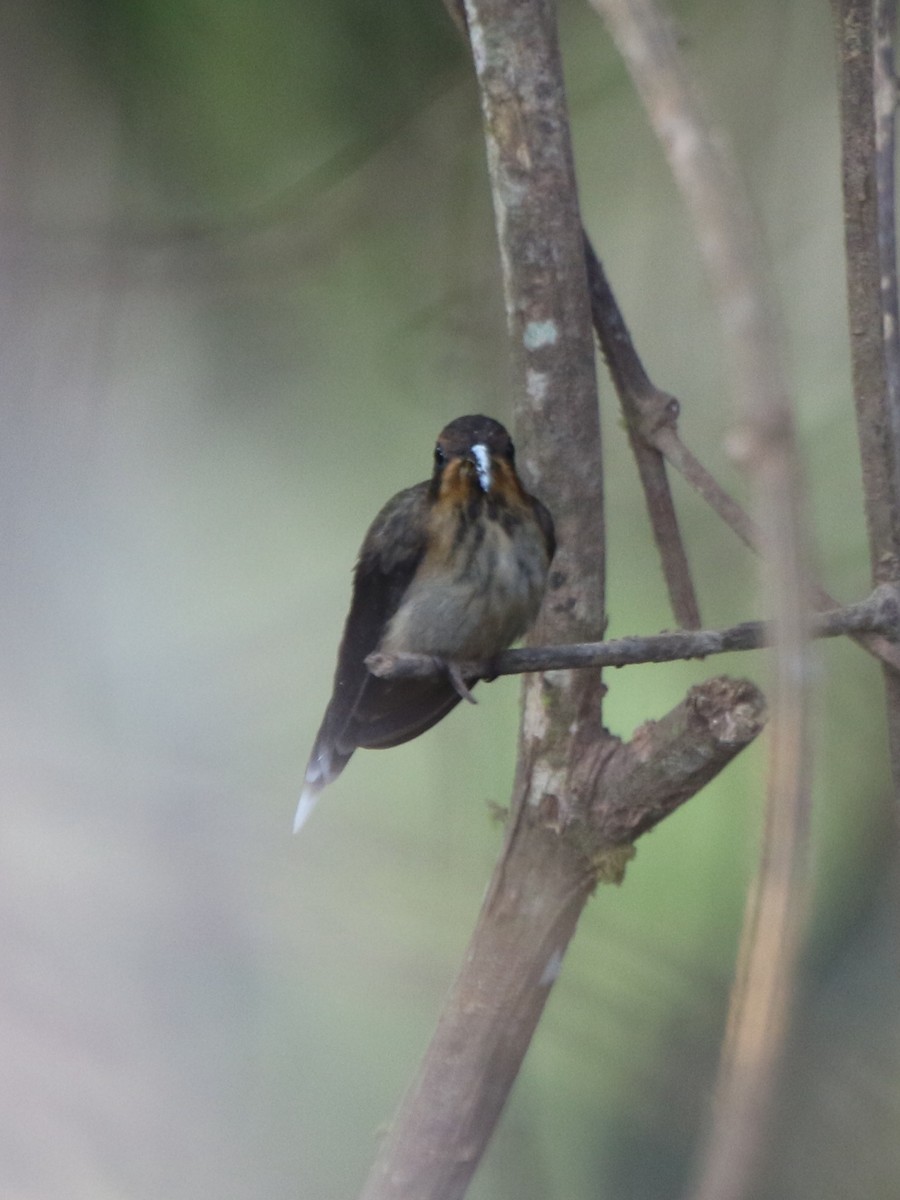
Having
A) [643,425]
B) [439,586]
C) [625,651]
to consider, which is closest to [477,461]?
[439,586]

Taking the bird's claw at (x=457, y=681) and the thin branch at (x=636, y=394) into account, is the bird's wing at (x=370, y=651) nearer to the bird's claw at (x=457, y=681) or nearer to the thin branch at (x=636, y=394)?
the bird's claw at (x=457, y=681)

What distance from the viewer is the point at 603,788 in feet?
6.29

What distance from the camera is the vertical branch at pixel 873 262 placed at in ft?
6.08

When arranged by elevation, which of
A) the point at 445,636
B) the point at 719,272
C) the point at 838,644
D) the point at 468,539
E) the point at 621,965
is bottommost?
the point at 719,272

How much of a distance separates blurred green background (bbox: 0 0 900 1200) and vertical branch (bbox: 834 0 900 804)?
638mm

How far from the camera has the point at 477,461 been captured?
6.56 ft

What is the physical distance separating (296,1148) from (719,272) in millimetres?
2400

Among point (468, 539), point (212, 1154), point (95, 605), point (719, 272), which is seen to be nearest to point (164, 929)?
point (212, 1154)

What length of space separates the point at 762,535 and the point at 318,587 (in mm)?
2364

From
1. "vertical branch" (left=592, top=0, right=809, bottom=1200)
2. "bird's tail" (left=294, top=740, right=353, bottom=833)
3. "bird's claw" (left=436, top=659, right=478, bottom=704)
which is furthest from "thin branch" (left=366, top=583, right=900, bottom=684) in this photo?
"vertical branch" (left=592, top=0, right=809, bottom=1200)

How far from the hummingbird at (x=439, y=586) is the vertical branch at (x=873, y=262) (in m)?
0.50

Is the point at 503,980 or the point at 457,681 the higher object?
the point at 457,681

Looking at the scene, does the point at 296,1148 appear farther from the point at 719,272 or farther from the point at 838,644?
the point at 719,272

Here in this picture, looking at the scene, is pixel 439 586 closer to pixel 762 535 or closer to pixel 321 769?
pixel 321 769
